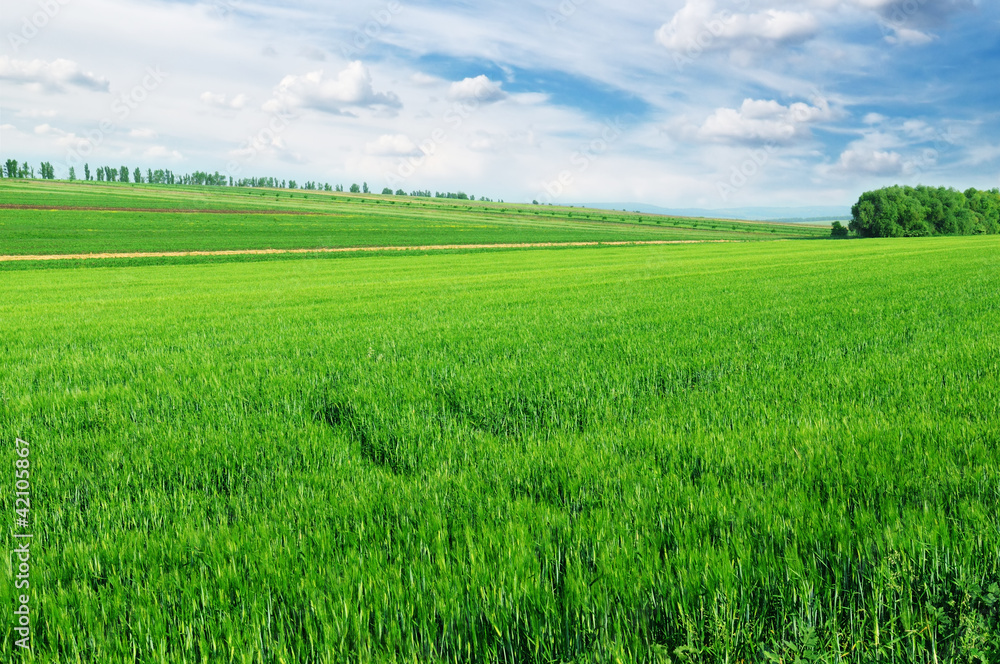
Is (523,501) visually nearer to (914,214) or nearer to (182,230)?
(182,230)

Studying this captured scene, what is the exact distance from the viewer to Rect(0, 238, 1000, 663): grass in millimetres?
2512

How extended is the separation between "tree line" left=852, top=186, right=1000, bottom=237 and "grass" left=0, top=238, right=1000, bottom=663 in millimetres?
120324

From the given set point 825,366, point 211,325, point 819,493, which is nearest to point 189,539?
point 819,493

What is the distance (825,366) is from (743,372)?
123 cm

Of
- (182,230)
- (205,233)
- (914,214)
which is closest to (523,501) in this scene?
(205,233)

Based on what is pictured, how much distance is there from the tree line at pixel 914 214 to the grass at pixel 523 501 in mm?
120324

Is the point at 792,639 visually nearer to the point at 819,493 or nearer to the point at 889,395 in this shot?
the point at 819,493

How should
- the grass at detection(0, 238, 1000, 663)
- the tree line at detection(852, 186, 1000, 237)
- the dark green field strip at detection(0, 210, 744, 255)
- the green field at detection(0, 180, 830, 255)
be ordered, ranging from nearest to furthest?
the grass at detection(0, 238, 1000, 663) → the dark green field strip at detection(0, 210, 744, 255) → the green field at detection(0, 180, 830, 255) → the tree line at detection(852, 186, 1000, 237)

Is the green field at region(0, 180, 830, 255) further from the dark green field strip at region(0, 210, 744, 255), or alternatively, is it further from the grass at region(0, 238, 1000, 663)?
the grass at region(0, 238, 1000, 663)

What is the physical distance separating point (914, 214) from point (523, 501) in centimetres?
13350

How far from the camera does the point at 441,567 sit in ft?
9.90

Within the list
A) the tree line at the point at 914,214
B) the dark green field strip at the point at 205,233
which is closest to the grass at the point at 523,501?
the dark green field strip at the point at 205,233

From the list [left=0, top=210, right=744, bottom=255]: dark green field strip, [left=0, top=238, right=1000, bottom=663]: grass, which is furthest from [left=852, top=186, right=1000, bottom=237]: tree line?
[left=0, top=238, right=1000, bottom=663]: grass

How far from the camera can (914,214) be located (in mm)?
106875
